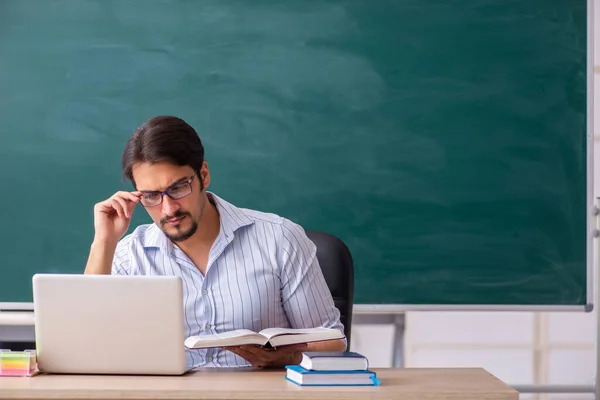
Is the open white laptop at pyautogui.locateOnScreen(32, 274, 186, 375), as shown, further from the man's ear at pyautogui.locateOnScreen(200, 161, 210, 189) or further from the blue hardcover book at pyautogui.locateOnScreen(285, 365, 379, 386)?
the man's ear at pyautogui.locateOnScreen(200, 161, 210, 189)

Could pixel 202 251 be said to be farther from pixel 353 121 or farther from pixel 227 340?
pixel 353 121

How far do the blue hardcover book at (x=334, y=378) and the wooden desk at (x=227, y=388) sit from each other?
0.02 m

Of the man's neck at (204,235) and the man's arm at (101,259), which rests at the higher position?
the man's neck at (204,235)

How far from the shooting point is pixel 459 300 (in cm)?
321

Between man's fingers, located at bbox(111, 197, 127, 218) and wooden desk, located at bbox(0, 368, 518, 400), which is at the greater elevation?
man's fingers, located at bbox(111, 197, 127, 218)

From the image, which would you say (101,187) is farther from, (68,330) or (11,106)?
(68,330)

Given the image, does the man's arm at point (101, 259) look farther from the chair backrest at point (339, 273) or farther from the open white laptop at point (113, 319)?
the chair backrest at point (339, 273)

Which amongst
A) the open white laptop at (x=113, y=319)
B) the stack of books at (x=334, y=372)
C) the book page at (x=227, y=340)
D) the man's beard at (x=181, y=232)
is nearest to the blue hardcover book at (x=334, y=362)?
the stack of books at (x=334, y=372)

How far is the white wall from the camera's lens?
3.62m

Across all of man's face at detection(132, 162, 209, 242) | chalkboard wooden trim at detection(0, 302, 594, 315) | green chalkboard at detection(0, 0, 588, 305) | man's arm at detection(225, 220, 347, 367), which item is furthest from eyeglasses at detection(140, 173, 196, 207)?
chalkboard wooden trim at detection(0, 302, 594, 315)

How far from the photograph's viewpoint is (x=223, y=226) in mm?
2336

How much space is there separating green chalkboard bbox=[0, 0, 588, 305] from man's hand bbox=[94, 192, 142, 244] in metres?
0.90

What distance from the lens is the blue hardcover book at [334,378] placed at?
1675 mm

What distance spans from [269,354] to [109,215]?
0.69m
